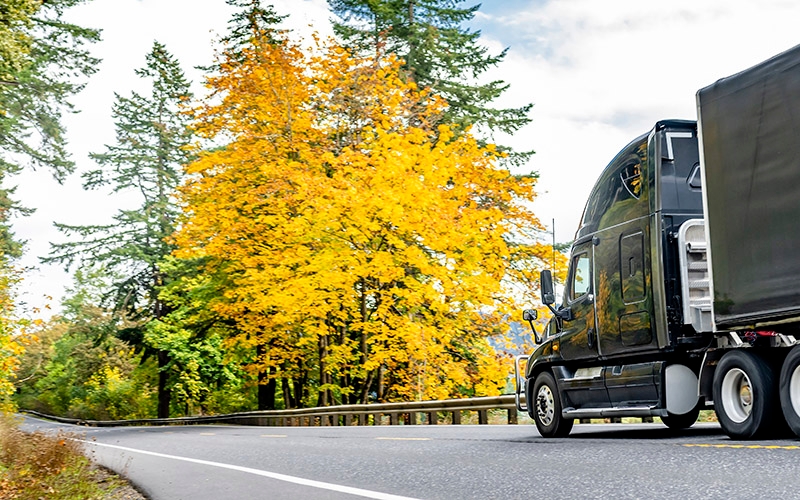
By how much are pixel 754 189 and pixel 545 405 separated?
4.92 metres

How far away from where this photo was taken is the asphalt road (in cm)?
687

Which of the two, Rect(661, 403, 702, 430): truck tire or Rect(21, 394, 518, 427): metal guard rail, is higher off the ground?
Rect(661, 403, 702, 430): truck tire

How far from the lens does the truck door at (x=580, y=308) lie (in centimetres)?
1190

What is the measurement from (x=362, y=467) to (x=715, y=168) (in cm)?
494

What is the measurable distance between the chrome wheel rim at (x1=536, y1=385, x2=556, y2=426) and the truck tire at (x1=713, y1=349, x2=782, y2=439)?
3.33m

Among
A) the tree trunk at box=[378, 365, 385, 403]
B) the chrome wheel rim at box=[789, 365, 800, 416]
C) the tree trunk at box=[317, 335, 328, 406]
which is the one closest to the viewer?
the chrome wheel rim at box=[789, 365, 800, 416]

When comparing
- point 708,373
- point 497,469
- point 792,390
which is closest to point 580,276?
point 708,373

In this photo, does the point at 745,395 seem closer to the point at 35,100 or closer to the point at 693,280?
the point at 693,280

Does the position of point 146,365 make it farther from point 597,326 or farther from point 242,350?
point 597,326

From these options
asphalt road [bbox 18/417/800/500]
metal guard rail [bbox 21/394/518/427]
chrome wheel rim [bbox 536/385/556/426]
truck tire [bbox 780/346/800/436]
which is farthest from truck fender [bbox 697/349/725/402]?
metal guard rail [bbox 21/394/518/427]

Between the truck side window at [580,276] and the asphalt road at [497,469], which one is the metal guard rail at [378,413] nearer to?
the asphalt road at [497,469]

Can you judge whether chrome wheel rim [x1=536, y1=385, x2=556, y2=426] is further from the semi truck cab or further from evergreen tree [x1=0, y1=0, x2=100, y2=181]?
evergreen tree [x1=0, y1=0, x2=100, y2=181]

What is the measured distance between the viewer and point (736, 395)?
9.30 meters

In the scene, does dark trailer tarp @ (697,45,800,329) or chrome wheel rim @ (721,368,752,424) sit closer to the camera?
dark trailer tarp @ (697,45,800,329)
